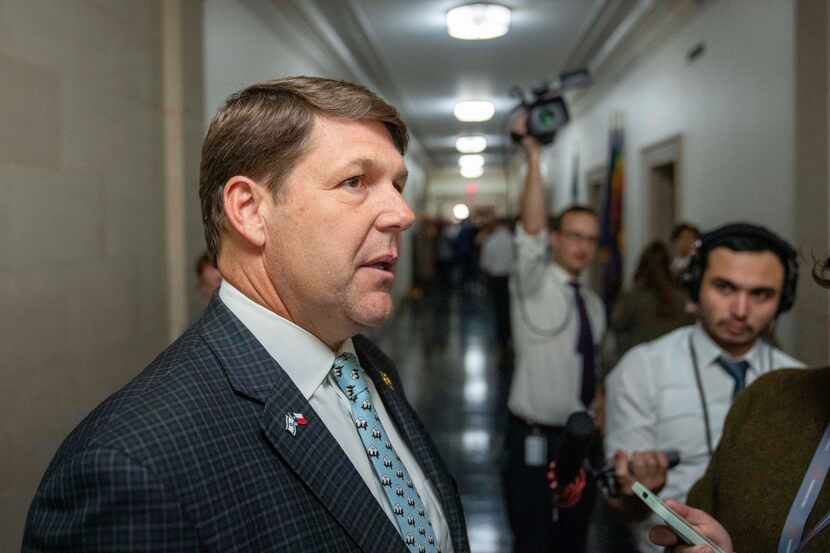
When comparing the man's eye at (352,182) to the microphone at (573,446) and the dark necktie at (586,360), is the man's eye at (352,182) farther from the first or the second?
the dark necktie at (586,360)

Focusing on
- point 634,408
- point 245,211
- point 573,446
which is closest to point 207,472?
point 245,211

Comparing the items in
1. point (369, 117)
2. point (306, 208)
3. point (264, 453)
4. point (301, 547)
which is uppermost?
point (369, 117)

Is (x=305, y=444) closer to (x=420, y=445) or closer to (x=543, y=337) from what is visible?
(x=420, y=445)

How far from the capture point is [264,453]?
114 cm

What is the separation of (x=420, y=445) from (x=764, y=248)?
1362 mm

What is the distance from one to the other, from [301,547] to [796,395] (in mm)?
1094

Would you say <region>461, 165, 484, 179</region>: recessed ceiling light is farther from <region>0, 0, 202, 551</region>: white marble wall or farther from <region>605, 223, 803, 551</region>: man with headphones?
<region>605, 223, 803, 551</region>: man with headphones

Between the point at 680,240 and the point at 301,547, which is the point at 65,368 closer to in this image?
the point at 301,547

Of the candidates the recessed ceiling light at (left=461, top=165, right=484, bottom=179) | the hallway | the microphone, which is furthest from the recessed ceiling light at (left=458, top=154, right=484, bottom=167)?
the microphone

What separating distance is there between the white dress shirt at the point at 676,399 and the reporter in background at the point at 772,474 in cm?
51

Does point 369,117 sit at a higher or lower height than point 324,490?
higher

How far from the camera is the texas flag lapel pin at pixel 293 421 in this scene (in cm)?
117

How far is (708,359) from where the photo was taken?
92.7 inches

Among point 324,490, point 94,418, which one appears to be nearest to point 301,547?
point 324,490
